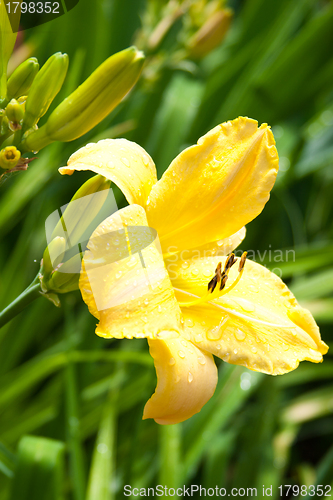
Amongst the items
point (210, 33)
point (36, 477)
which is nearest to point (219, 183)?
point (36, 477)

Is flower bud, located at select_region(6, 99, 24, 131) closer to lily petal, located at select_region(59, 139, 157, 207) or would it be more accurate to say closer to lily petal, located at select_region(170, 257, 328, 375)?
lily petal, located at select_region(59, 139, 157, 207)

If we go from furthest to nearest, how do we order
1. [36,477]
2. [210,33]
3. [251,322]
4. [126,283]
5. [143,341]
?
[143,341], [210,33], [36,477], [251,322], [126,283]

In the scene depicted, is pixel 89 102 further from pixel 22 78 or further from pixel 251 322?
pixel 251 322

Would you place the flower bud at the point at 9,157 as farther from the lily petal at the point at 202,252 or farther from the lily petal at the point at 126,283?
the lily petal at the point at 202,252

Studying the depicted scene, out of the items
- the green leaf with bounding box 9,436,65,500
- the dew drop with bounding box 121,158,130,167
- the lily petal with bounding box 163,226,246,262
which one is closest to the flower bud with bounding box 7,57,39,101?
the dew drop with bounding box 121,158,130,167

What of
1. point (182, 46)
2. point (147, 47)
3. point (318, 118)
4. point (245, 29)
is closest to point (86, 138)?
point (147, 47)

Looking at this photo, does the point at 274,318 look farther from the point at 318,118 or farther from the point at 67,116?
the point at 318,118
